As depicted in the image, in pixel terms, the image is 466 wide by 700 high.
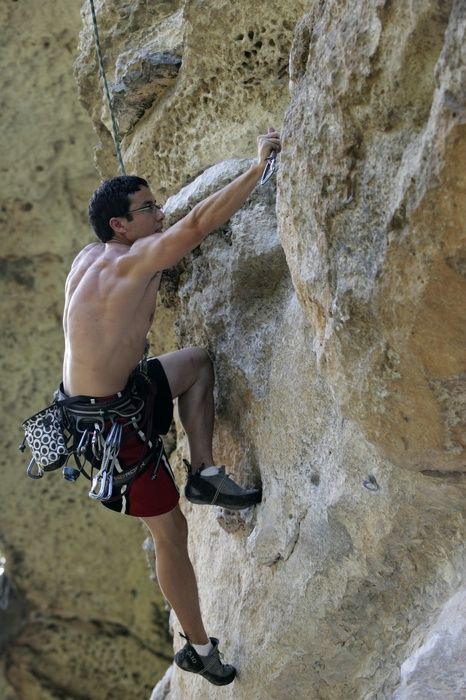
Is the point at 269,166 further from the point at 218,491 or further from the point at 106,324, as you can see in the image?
the point at 218,491

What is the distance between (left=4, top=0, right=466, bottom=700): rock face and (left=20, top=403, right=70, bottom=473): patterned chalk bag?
47 centimetres

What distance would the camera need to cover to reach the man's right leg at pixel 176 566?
254cm

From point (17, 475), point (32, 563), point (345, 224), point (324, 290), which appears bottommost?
point (32, 563)

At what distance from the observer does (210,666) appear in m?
2.62

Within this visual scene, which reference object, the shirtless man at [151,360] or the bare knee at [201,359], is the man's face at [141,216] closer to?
the shirtless man at [151,360]

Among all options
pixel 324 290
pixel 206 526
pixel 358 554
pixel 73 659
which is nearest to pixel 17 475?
pixel 73 659

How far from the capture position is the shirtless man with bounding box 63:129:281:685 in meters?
2.38

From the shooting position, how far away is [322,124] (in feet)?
5.79

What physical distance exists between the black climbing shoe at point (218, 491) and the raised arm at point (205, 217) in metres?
0.58

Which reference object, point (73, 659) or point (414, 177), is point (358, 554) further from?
point (73, 659)

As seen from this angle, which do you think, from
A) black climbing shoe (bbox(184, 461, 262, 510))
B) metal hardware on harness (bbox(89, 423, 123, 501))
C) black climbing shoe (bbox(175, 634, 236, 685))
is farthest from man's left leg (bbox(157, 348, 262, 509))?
black climbing shoe (bbox(175, 634, 236, 685))

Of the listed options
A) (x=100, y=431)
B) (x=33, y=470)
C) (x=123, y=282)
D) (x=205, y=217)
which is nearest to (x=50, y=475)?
(x=33, y=470)

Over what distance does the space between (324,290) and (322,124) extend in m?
0.32

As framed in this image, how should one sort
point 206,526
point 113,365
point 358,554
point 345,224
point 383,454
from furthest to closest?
1. point 206,526
2. point 113,365
3. point 358,554
4. point 383,454
5. point 345,224
